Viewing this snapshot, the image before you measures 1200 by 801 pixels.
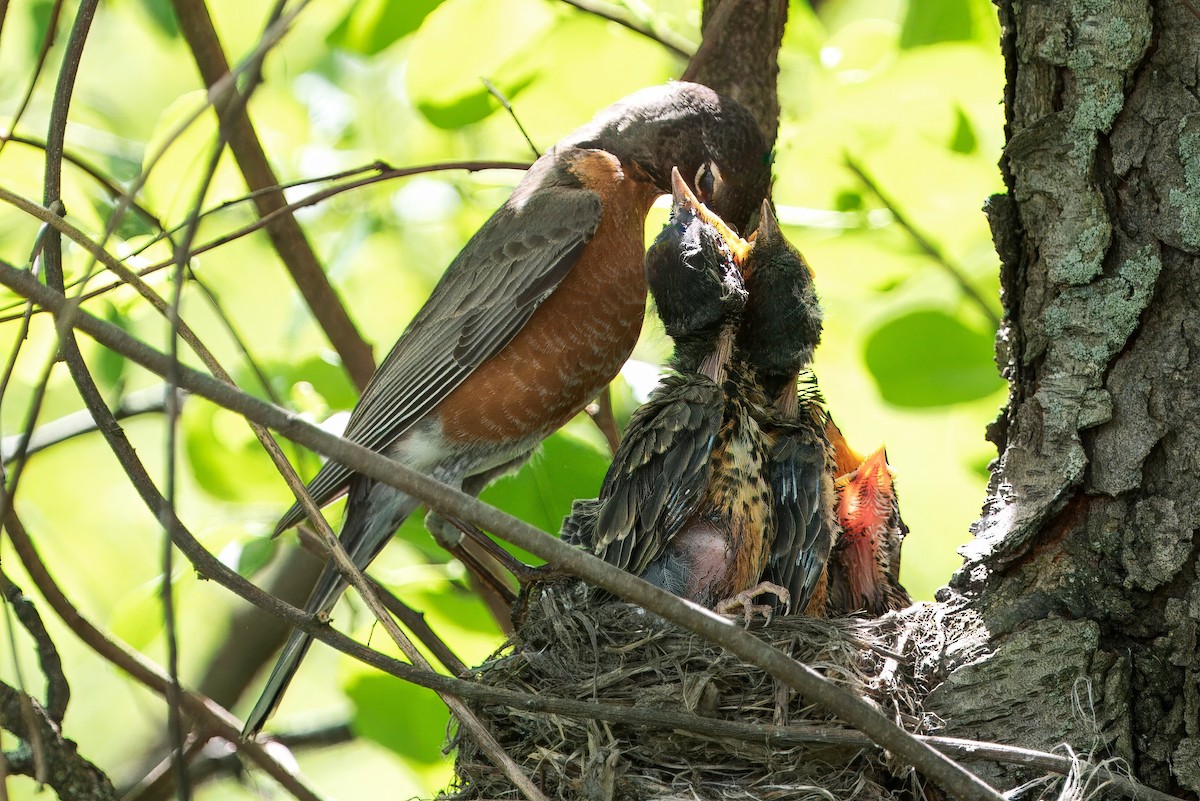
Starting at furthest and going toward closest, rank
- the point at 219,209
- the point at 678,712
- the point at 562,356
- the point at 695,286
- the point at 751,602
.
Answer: the point at 562,356 < the point at 695,286 < the point at 751,602 < the point at 219,209 < the point at 678,712

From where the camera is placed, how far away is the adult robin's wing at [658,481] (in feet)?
9.16

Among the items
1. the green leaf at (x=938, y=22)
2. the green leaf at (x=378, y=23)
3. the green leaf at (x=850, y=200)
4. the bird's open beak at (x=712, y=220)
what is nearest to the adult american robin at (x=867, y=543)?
the bird's open beak at (x=712, y=220)

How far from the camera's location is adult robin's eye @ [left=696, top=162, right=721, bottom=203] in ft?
12.1

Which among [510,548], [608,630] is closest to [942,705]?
[608,630]

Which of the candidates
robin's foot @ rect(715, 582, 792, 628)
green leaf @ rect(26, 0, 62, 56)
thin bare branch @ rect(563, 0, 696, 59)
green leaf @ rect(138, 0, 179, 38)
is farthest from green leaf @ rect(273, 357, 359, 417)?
green leaf @ rect(26, 0, 62, 56)

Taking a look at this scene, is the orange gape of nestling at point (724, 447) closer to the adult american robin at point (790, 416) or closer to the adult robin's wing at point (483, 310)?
the adult american robin at point (790, 416)

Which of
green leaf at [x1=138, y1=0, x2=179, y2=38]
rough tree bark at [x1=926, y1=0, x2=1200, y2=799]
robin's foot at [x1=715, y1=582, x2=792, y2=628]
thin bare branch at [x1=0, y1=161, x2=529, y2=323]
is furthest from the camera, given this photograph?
green leaf at [x1=138, y1=0, x2=179, y2=38]

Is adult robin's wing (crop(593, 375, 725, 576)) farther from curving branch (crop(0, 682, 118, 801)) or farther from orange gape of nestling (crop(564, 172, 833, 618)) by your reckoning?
curving branch (crop(0, 682, 118, 801))

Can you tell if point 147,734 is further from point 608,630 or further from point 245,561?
point 608,630

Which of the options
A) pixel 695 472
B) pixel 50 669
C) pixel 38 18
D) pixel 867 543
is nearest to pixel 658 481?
pixel 695 472

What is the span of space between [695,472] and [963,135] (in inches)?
54.3

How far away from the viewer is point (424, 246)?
176 inches

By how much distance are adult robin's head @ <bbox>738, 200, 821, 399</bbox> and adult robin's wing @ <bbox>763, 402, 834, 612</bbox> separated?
22 cm

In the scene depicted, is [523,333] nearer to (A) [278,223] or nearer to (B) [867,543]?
(A) [278,223]
